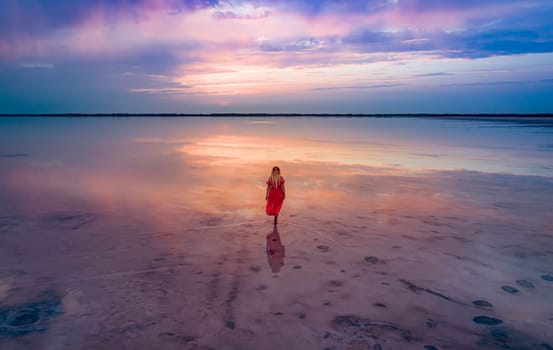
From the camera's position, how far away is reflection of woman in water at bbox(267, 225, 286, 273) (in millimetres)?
6793

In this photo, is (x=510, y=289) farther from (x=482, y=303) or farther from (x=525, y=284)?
A: (x=482, y=303)

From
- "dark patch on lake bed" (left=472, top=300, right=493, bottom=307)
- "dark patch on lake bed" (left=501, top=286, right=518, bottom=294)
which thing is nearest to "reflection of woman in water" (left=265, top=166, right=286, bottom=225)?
"dark patch on lake bed" (left=472, top=300, right=493, bottom=307)

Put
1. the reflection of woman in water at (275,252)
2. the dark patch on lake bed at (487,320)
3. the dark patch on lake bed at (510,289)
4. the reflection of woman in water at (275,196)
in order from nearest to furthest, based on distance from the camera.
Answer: the dark patch on lake bed at (487,320)
the dark patch on lake bed at (510,289)
the reflection of woman in water at (275,252)
the reflection of woman in water at (275,196)

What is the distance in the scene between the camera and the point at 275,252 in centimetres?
744

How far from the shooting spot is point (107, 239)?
807 centimetres

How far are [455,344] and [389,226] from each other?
4751mm

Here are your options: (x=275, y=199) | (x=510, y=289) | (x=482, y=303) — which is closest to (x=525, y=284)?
(x=510, y=289)

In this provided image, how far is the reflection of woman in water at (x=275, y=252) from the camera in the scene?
679 centimetres

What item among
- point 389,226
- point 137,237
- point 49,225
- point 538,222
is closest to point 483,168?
point 538,222

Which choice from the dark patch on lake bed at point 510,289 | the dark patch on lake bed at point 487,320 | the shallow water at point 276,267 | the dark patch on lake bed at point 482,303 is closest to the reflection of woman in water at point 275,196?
the shallow water at point 276,267

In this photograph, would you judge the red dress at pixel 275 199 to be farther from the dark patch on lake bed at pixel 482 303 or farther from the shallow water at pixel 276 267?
the dark patch on lake bed at pixel 482 303

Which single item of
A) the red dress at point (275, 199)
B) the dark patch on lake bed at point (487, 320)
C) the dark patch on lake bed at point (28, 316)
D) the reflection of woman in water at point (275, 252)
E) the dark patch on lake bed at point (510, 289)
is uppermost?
the red dress at point (275, 199)

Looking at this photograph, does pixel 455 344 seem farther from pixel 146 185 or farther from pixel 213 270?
Answer: pixel 146 185

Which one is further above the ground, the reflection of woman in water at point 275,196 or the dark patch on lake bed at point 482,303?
the reflection of woman in water at point 275,196
